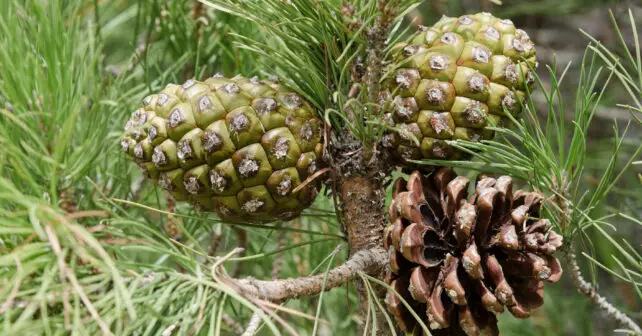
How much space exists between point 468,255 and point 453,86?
0.18 meters

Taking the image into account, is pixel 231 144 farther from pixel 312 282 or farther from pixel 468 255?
pixel 468 255

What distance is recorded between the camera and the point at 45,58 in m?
0.78

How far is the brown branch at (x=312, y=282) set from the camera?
695 millimetres

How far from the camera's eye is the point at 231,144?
0.77 meters

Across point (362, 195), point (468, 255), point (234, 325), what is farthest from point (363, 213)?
point (234, 325)

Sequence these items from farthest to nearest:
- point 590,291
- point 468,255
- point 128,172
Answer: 1. point 128,172
2. point 590,291
3. point 468,255

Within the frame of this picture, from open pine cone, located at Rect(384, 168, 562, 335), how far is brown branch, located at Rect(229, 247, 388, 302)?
3 cm

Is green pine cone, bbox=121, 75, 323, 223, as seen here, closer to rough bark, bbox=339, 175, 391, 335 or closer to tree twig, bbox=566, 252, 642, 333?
rough bark, bbox=339, 175, 391, 335

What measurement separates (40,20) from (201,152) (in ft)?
0.78

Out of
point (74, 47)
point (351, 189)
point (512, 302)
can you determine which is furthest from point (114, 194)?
point (512, 302)

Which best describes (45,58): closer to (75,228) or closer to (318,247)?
(75,228)

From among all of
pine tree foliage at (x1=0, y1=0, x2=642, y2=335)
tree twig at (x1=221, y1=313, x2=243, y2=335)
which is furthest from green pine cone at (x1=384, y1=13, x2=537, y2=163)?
tree twig at (x1=221, y1=313, x2=243, y2=335)

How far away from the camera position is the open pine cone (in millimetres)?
741

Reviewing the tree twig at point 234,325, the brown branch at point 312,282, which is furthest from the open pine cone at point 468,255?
the tree twig at point 234,325
